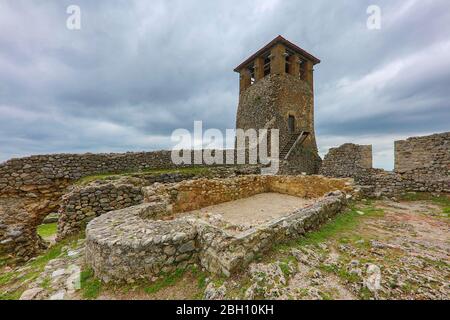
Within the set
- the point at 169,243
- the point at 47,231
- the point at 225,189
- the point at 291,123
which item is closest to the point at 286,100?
the point at 291,123

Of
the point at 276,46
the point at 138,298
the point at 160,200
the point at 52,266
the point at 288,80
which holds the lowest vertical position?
the point at 52,266

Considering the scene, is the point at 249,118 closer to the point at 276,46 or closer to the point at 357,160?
the point at 276,46

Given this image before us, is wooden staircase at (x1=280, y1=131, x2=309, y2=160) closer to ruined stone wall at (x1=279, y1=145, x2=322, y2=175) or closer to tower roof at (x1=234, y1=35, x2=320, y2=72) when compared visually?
ruined stone wall at (x1=279, y1=145, x2=322, y2=175)

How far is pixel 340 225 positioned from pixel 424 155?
8239 mm

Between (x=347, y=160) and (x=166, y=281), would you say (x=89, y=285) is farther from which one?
(x=347, y=160)

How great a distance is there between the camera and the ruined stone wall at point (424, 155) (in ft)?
28.5

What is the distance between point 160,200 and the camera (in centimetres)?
633

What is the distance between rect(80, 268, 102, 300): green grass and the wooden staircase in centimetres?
1584

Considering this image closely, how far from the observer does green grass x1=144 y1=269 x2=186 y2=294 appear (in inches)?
116

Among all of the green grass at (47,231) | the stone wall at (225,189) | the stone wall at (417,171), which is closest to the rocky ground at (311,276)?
the stone wall at (225,189)

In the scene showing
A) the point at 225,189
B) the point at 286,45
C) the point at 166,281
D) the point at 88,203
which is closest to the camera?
the point at 166,281

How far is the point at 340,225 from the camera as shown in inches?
202

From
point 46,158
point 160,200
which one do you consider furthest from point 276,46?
point 46,158

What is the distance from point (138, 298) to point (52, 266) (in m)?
2.93
